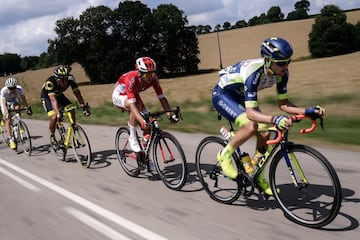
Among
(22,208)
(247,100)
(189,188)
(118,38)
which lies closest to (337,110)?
(189,188)

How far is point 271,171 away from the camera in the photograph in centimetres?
440

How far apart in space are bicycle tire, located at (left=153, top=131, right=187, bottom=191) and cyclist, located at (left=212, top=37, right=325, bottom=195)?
0.98m

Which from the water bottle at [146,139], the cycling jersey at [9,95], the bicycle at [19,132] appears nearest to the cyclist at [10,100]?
the cycling jersey at [9,95]

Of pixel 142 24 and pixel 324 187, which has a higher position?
pixel 142 24

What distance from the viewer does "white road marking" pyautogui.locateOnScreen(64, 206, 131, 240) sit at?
434 cm

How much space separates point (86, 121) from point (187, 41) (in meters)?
55.8

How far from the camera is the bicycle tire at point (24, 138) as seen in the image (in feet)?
32.4

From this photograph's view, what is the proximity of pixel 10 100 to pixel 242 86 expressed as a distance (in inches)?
319

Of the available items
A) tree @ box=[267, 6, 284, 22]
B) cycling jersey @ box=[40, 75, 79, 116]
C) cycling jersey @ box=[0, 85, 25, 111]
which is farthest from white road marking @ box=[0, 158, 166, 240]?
tree @ box=[267, 6, 284, 22]

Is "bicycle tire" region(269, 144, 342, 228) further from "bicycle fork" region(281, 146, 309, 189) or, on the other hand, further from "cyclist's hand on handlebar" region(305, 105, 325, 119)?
"cyclist's hand on handlebar" region(305, 105, 325, 119)

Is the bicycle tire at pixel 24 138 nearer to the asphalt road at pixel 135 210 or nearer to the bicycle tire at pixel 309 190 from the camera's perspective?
the asphalt road at pixel 135 210

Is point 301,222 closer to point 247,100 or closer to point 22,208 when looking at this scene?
point 247,100

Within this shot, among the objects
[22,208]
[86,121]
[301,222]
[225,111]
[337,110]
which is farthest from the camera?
[86,121]

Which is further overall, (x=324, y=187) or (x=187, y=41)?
(x=187, y=41)
